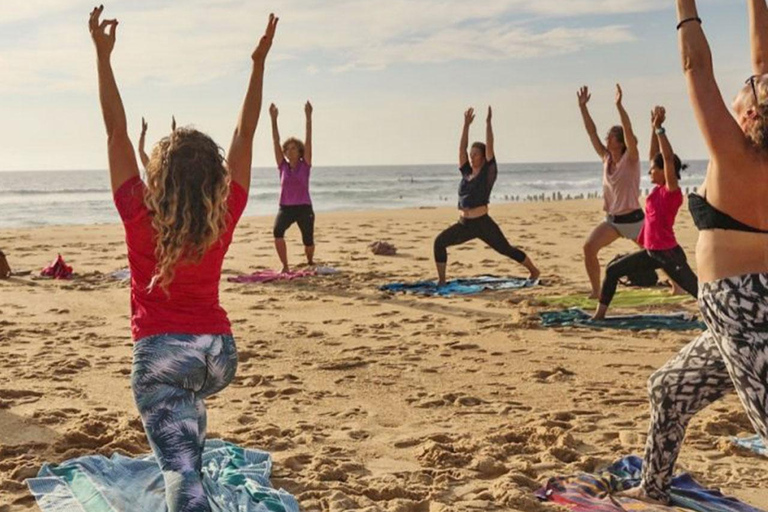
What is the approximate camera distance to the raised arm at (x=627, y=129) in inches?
367

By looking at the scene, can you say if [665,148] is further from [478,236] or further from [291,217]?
[291,217]

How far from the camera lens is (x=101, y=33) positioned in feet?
13.2

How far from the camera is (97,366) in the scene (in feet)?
26.7

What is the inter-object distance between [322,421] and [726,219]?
3.51m

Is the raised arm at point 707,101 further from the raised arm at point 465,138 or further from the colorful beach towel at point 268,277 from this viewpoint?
the colorful beach towel at point 268,277

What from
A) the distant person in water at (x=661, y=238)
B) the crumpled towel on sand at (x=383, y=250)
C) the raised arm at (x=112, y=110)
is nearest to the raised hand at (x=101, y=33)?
the raised arm at (x=112, y=110)

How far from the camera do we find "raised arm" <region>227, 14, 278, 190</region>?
3.98 m

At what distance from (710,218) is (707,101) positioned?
490mm

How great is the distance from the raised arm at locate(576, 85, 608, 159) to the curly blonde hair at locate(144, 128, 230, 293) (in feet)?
23.5

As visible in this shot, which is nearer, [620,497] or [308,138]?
[620,497]

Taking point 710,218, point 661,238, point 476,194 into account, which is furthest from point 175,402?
point 476,194

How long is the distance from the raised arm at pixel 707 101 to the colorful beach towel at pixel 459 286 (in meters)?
8.59

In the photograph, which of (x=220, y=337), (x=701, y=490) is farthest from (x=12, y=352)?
(x=701, y=490)

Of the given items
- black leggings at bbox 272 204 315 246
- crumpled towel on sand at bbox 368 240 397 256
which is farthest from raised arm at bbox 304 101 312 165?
crumpled towel on sand at bbox 368 240 397 256
